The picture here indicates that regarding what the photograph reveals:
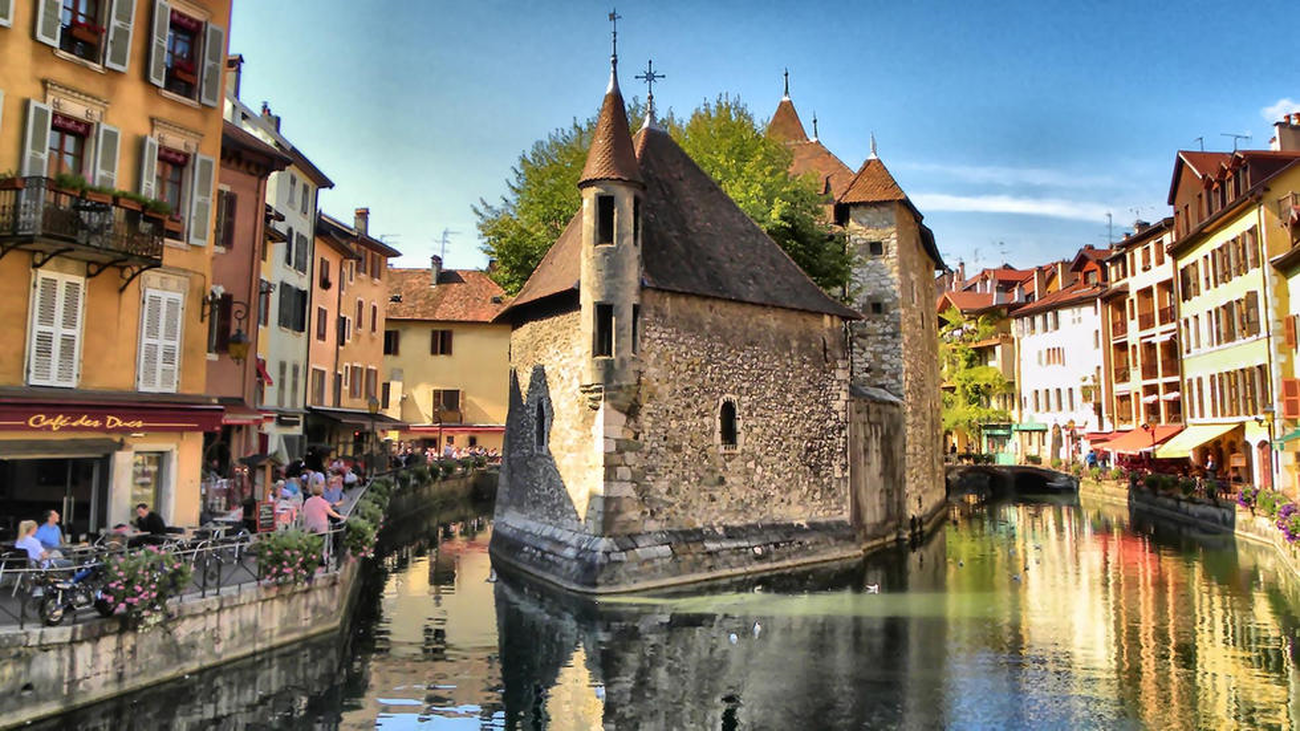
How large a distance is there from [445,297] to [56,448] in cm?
3509

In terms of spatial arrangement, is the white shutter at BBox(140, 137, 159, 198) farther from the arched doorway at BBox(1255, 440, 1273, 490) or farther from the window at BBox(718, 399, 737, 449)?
the arched doorway at BBox(1255, 440, 1273, 490)

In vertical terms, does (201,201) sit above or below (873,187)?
below

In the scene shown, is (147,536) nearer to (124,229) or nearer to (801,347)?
(124,229)

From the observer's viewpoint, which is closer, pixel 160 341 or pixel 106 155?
pixel 106 155

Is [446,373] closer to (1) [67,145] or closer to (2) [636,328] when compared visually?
(2) [636,328]

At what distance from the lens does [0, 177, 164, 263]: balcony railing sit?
11.5 m

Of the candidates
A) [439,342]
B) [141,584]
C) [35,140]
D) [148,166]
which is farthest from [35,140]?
[439,342]

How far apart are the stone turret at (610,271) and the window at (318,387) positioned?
16058 millimetres

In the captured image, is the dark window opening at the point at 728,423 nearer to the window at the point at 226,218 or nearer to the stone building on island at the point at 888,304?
the stone building on island at the point at 888,304

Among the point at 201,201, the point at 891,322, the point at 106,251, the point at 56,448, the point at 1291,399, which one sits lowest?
the point at 56,448

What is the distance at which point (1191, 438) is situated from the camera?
32031 mm

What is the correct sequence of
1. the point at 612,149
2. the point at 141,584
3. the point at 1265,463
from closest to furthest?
the point at 141,584 < the point at 612,149 < the point at 1265,463

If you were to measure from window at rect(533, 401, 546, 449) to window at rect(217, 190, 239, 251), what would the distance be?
7.66 meters

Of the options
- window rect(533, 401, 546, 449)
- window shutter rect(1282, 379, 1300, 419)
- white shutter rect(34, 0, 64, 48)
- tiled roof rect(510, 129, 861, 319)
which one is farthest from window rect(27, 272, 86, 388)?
window shutter rect(1282, 379, 1300, 419)
